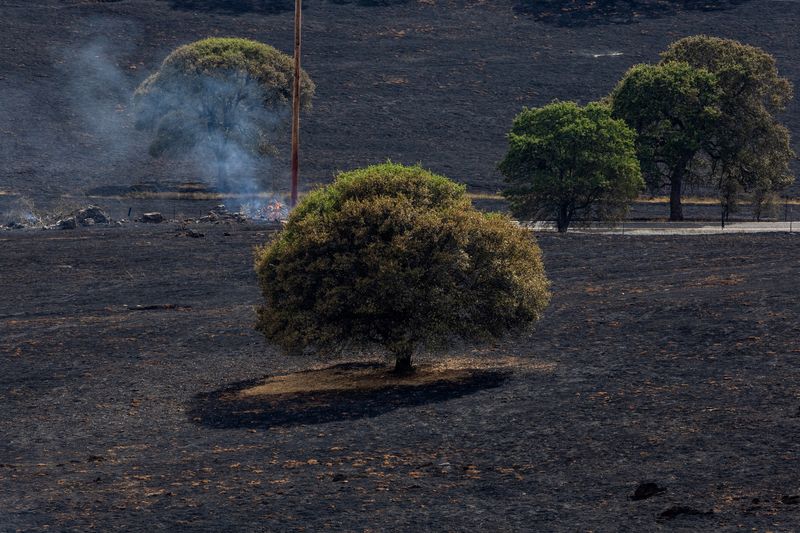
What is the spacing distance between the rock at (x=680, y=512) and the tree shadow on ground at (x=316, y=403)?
26.7 feet

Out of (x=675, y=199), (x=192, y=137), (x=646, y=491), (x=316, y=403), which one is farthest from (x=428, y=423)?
(x=192, y=137)

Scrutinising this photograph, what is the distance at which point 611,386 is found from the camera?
24.8 m

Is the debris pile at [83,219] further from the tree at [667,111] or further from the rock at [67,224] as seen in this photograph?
the tree at [667,111]

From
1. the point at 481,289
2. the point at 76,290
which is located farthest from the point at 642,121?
the point at 481,289

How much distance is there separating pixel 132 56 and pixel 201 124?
92.8 ft

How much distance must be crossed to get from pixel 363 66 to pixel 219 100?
91.3ft

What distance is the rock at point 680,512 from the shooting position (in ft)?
55.0

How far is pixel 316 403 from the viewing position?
25312 mm

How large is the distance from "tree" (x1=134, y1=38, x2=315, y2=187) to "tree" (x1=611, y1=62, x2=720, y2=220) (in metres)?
31.2

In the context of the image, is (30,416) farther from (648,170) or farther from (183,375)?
(648,170)

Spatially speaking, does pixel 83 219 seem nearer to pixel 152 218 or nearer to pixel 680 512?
pixel 152 218

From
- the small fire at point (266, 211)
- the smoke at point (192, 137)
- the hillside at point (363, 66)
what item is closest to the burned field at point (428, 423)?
the small fire at point (266, 211)

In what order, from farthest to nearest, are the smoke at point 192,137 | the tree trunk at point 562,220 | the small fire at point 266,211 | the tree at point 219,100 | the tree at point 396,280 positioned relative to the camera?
1. the smoke at point 192,137
2. the tree at point 219,100
3. the small fire at point 266,211
4. the tree trunk at point 562,220
5. the tree at point 396,280

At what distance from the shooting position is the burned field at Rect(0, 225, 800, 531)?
17.6m
